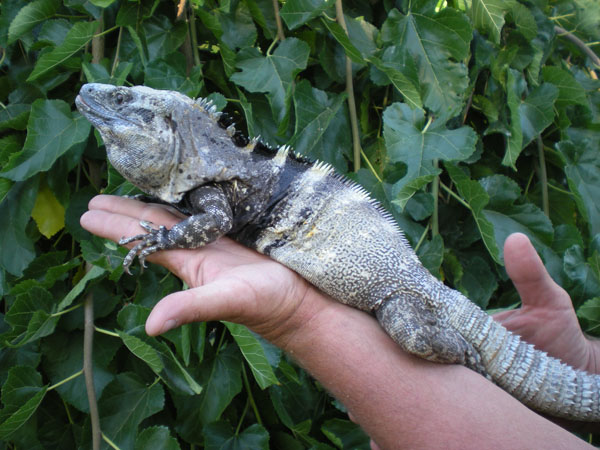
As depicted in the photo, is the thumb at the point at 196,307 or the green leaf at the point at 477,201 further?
the green leaf at the point at 477,201

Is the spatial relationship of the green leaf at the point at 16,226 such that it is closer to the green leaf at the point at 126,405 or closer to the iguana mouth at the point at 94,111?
the iguana mouth at the point at 94,111

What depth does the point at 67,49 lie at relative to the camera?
1.77 metres

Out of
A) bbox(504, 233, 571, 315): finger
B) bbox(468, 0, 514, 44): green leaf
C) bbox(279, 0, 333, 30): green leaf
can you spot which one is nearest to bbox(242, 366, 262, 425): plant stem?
bbox(504, 233, 571, 315): finger

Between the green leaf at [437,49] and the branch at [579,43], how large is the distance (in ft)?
2.68

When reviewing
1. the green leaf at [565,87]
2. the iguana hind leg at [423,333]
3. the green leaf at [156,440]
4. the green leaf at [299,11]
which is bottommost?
the green leaf at [156,440]

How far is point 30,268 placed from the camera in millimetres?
1821

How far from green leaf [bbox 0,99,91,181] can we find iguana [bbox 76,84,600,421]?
6.4 inches

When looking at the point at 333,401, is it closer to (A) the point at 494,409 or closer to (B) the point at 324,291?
(B) the point at 324,291

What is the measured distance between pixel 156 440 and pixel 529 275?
1.29 m

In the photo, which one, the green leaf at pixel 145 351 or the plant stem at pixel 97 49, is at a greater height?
the plant stem at pixel 97 49

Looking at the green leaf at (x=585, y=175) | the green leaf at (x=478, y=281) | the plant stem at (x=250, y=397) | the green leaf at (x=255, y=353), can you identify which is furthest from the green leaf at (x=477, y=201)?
the plant stem at (x=250, y=397)

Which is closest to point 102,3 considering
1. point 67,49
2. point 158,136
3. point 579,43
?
point 67,49

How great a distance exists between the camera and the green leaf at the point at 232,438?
1.77 metres

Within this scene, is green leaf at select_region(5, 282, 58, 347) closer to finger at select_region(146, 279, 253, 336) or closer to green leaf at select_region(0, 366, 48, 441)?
green leaf at select_region(0, 366, 48, 441)
